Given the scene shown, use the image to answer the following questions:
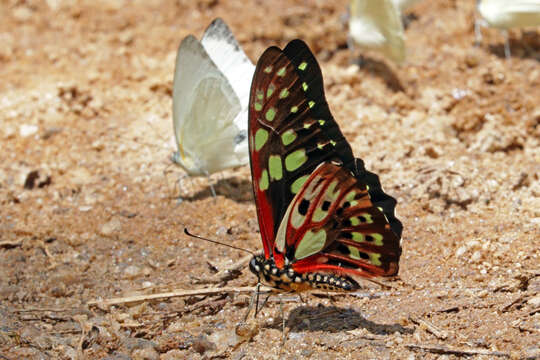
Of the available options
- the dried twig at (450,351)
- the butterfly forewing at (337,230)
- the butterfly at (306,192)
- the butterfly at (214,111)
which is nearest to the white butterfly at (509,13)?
the butterfly at (214,111)

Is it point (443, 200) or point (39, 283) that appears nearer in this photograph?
point (39, 283)

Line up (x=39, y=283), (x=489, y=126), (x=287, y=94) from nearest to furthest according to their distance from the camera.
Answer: (x=287, y=94), (x=39, y=283), (x=489, y=126)

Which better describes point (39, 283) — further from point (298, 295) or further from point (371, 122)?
point (371, 122)

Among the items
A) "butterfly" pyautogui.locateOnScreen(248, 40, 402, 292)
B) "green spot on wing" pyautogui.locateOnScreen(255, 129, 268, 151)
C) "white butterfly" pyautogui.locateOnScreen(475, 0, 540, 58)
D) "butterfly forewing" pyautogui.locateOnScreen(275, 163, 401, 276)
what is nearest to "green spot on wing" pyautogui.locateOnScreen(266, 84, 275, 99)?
"butterfly" pyautogui.locateOnScreen(248, 40, 402, 292)

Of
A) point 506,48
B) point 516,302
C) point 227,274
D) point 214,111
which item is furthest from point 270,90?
point 506,48

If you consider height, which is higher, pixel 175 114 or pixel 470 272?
pixel 175 114

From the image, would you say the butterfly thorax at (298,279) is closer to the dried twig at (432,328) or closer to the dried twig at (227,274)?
the dried twig at (432,328)

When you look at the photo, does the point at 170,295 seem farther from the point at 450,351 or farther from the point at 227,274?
the point at 450,351

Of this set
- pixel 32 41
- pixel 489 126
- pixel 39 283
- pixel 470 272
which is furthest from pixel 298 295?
pixel 32 41
